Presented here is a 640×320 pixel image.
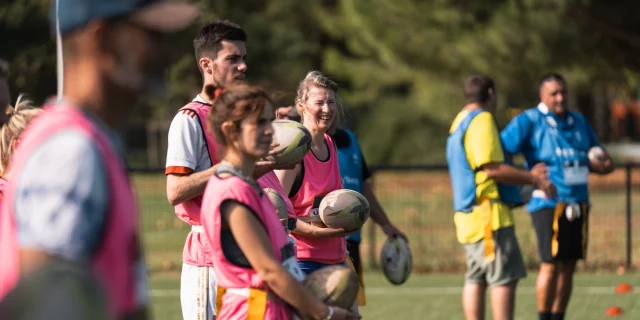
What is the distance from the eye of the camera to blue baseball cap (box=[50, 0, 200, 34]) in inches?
85.7

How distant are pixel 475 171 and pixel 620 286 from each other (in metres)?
4.45

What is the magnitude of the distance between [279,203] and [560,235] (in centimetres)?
420

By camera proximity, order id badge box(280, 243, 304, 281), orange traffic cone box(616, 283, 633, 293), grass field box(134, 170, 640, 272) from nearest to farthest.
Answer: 1. id badge box(280, 243, 304, 281)
2. orange traffic cone box(616, 283, 633, 293)
3. grass field box(134, 170, 640, 272)

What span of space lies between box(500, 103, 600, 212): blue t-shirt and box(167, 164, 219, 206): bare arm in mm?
4501

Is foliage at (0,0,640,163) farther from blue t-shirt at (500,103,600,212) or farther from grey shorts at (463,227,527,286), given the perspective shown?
grey shorts at (463,227,527,286)

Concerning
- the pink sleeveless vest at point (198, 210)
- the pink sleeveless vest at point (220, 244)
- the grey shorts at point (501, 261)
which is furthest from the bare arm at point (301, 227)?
the grey shorts at point (501, 261)

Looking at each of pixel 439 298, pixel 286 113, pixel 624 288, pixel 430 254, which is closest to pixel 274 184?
pixel 286 113

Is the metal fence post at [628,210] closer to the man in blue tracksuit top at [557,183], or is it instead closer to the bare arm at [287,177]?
the man in blue tracksuit top at [557,183]

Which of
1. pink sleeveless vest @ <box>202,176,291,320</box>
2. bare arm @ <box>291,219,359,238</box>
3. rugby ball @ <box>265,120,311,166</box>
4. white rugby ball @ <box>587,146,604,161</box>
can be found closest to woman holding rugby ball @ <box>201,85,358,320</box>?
pink sleeveless vest @ <box>202,176,291,320</box>

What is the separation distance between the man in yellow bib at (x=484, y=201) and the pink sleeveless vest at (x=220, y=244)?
13.6 ft

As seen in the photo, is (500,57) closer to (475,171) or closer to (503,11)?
(503,11)

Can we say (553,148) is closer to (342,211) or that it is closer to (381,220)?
(381,220)

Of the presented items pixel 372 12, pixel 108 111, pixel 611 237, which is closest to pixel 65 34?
pixel 108 111

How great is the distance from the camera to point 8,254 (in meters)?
2.08
